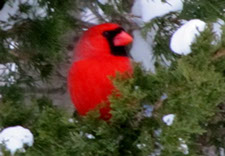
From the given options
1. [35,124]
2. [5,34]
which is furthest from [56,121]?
[5,34]

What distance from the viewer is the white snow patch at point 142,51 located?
2.53m

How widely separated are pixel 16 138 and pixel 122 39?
0.70m

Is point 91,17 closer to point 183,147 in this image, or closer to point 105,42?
point 105,42

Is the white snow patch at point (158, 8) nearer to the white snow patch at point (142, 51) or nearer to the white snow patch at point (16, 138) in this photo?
the white snow patch at point (142, 51)

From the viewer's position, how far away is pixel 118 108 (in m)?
1.73

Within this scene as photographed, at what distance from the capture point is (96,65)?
90.6 inches

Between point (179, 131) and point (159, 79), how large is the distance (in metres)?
0.15

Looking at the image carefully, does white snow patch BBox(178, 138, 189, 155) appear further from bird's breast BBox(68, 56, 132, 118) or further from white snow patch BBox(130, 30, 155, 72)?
white snow patch BBox(130, 30, 155, 72)

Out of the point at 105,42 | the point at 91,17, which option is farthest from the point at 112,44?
the point at 91,17

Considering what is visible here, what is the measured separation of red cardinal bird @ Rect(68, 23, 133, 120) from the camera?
225 cm

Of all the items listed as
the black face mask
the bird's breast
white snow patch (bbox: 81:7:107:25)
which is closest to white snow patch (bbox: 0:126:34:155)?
the bird's breast

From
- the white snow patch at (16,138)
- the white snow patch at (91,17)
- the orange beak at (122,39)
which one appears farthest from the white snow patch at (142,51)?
the white snow patch at (16,138)

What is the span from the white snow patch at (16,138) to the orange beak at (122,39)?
2.10ft

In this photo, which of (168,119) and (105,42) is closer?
(168,119)
